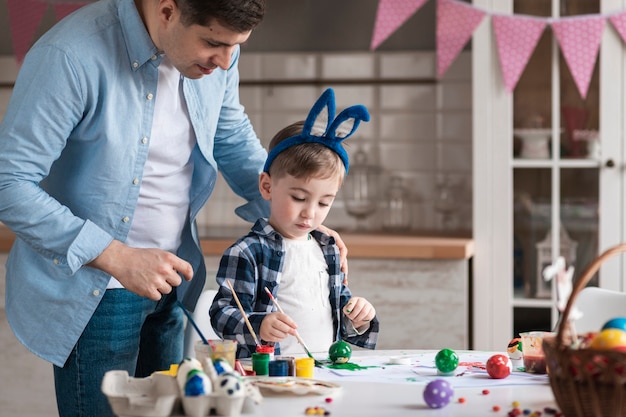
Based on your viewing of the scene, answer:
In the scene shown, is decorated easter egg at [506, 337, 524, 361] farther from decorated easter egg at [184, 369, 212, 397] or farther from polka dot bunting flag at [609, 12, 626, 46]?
polka dot bunting flag at [609, 12, 626, 46]

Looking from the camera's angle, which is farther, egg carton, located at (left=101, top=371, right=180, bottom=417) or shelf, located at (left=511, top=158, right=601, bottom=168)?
shelf, located at (left=511, top=158, right=601, bottom=168)

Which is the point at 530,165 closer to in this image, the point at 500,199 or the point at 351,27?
the point at 500,199

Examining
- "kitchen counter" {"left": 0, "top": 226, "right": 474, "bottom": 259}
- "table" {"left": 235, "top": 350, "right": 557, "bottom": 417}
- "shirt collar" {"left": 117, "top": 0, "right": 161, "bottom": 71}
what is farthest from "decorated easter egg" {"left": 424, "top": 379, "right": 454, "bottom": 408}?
"kitchen counter" {"left": 0, "top": 226, "right": 474, "bottom": 259}

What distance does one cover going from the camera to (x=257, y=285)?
1826 mm

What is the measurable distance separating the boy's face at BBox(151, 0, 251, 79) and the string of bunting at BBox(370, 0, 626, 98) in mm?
1596

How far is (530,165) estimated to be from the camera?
3115 millimetres

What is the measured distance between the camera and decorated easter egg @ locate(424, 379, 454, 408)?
1.30 m

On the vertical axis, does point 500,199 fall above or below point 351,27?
below

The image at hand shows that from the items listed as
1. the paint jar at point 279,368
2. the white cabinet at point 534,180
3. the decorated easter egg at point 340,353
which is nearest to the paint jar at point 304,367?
the paint jar at point 279,368

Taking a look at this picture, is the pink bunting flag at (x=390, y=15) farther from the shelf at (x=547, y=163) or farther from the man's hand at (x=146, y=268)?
the man's hand at (x=146, y=268)

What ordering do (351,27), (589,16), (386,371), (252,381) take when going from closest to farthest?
(252,381) → (386,371) → (589,16) → (351,27)

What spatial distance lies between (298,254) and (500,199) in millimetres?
1415

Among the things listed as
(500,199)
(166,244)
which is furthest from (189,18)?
(500,199)

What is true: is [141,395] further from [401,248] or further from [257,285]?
[401,248]
